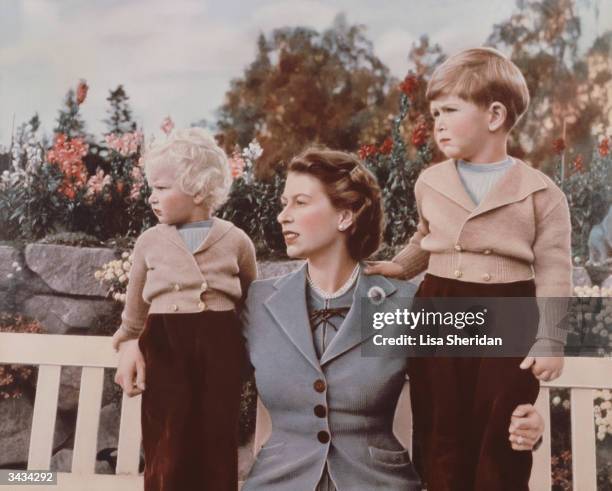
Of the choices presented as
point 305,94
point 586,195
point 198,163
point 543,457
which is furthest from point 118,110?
point 543,457

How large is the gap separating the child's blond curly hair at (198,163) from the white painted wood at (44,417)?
0.34 m

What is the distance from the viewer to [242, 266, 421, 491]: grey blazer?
2.68 ft

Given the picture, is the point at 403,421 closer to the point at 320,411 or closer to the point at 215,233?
the point at 320,411

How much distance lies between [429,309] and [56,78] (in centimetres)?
66

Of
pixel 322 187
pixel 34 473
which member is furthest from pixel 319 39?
pixel 34 473

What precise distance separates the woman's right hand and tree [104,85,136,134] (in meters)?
0.32

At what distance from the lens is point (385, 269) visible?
2.82ft

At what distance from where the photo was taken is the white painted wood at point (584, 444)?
869 mm

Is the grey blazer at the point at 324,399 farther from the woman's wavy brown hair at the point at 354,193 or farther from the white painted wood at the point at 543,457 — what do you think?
the white painted wood at the point at 543,457

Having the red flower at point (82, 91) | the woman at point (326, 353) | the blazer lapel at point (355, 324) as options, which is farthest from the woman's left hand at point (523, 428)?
the red flower at point (82, 91)

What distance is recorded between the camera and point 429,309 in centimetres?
84

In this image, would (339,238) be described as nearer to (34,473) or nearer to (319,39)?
(319,39)

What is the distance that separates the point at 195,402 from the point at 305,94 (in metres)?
0.47

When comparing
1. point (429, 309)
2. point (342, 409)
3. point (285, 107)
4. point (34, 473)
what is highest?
point (285, 107)
